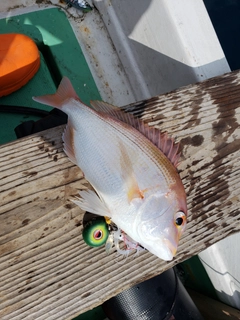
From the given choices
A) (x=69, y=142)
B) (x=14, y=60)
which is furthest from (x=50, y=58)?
(x=69, y=142)

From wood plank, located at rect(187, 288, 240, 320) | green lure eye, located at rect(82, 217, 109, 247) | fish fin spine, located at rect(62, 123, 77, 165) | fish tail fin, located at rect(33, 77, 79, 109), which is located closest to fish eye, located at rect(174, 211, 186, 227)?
green lure eye, located at rect(82, 217, 109, 247)

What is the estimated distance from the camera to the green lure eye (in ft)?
4.37

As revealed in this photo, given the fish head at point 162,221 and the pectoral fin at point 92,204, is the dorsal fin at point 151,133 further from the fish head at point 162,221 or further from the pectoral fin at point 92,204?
the pectoral fin at point 92,204

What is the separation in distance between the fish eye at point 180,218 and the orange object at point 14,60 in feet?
4.13

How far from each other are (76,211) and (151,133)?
420 millimetres

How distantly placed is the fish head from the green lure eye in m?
0.18

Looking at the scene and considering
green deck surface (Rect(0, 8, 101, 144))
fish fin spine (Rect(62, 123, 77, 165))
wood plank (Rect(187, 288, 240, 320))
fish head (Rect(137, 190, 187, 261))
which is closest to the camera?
fish head (Rect(137, 190, 187, 261))

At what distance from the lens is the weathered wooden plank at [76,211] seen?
129cm

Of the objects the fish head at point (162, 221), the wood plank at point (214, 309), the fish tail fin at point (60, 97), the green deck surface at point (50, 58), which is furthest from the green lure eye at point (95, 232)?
the wood plank at point (214, 309)

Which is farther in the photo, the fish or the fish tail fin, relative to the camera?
the fish tail fin

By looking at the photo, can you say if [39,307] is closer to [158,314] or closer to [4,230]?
[4,230]

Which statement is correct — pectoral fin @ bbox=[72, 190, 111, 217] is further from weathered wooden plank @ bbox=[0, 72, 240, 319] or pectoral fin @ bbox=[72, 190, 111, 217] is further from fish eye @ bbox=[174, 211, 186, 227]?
fish eye @ bbox=[174, 211, 186, 227]

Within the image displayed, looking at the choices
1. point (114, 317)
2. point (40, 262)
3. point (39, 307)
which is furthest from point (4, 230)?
point (114, 317)

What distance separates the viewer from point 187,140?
1560 mm
